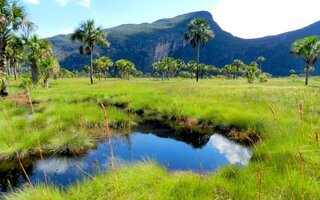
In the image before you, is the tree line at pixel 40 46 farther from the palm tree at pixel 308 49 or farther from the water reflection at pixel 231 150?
the water reflection at pixel 231 150

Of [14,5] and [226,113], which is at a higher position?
[14,5]

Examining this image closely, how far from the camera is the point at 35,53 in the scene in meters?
48.0

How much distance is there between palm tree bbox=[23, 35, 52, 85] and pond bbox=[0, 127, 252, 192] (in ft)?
126

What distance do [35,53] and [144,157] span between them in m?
43.9

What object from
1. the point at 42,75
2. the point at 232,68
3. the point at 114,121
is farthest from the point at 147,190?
the point at 232,68

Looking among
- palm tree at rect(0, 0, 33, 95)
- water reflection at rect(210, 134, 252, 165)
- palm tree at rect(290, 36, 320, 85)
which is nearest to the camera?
water reflection at rect(210, 134, 252, 165)

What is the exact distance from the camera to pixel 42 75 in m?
51.4

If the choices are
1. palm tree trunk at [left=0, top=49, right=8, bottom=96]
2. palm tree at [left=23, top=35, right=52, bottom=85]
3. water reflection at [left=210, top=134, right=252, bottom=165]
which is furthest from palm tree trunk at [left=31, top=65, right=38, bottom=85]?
water reflection at [left=210, top=134, right=252, bottom=165]

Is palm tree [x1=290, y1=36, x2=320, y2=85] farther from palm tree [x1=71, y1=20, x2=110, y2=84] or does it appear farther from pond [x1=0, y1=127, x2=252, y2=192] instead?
pond [x1=0, y1=127, x2=252, y2=192]

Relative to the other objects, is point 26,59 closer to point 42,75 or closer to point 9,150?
point 42,75

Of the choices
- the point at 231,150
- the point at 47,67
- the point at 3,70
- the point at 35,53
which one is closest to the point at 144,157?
the point at 231,150

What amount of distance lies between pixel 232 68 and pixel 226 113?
127763 mm

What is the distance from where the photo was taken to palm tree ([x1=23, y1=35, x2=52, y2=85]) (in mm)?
47188

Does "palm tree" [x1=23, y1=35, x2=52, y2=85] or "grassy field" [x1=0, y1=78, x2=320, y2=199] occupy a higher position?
"palm tree" [x1=23, y1=35, x2=52, y2=85]
